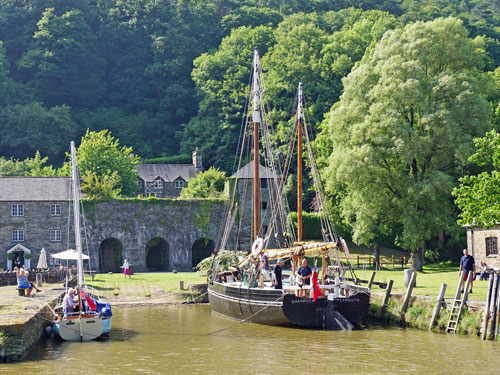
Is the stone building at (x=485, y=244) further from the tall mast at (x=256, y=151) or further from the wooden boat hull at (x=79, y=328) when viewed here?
the wooden boat hull at (x=79, y=328)

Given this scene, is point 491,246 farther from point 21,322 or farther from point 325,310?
point 21,322

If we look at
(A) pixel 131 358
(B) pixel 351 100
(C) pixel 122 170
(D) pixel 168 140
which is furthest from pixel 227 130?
(A) pixel 131 358

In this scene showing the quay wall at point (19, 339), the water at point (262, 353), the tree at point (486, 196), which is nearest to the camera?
the water at point (262, 353)

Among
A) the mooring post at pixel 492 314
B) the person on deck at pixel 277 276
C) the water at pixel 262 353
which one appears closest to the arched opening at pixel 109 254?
the water at pixel 262 353

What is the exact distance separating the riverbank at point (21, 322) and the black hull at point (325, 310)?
8.58 m

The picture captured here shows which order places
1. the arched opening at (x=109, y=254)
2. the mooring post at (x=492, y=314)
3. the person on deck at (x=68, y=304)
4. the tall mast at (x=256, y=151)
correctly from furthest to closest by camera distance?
the arched opening at (x=109, y=254), the tall mast at (x=256, y=151), the person on deck at (x=68, y=304), the mooring post at (x=492, y=314)

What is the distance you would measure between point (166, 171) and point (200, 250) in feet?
81.0

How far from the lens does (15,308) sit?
25469mm

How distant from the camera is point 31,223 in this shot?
50875mm

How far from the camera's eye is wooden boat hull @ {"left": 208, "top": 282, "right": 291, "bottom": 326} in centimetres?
2744

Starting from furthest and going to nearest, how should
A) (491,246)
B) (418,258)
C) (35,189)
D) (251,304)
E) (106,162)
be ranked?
(106,162)
(35,189)
(418,258)
(491,246)
(251,304)

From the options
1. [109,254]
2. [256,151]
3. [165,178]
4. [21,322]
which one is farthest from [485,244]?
[165,178]

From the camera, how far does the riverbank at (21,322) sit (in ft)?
68.0

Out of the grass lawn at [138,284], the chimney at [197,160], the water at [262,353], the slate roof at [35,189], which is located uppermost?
the chimney at [197,160]
